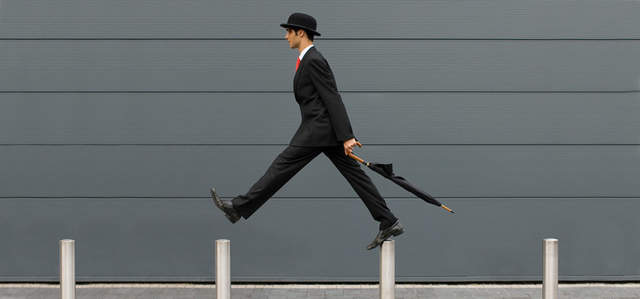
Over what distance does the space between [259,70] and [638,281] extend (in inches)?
163

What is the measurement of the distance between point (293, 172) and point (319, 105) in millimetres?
544

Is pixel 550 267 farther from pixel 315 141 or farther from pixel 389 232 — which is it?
pixel 315 141

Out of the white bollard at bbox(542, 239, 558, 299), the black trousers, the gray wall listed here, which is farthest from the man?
the gray wall

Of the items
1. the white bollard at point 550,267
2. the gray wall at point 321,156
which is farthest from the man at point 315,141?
the gray wall at point 321,156

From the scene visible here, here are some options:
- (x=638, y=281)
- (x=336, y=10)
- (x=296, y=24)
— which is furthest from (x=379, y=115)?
(x=638, y=281)

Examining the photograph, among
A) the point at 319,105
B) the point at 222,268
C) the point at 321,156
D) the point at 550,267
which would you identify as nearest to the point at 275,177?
Result: the point at 319,105

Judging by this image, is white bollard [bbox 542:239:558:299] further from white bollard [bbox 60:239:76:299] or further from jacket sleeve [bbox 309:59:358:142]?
white bollard [bbox 60:239:76:299]

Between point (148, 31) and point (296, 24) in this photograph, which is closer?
point (296, 24)

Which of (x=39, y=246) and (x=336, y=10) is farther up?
(x=336, y=10)

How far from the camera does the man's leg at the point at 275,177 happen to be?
531 centimetres

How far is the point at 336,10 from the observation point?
6.70 m

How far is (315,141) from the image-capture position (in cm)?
526

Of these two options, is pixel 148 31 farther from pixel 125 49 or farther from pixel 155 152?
pixel 155 152

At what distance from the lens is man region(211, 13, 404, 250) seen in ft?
17.0
